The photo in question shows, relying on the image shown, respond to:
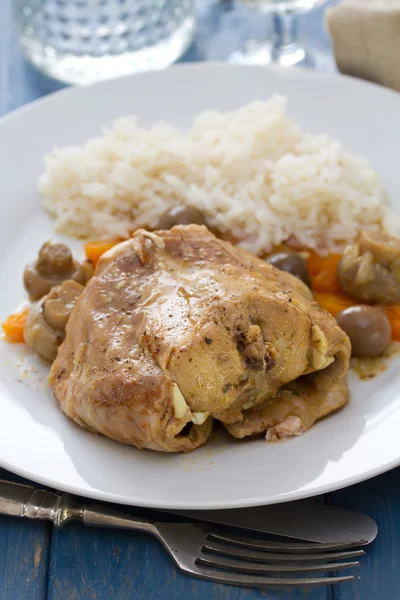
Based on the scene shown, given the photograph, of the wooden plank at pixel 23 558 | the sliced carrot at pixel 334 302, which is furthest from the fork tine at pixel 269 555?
the sliced carrot at pixel 334 302

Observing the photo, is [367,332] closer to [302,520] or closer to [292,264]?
[292,264]

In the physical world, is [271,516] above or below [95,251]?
below

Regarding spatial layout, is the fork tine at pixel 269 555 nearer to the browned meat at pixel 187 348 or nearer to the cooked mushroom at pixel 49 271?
the browned meat at pixel 187 348

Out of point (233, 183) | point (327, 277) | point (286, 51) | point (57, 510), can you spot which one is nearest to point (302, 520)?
point (57, 510)

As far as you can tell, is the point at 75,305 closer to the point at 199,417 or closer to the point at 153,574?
the point at 199,417

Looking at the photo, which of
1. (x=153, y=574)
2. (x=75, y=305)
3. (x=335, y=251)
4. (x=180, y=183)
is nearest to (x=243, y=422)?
(x=153, y=574)

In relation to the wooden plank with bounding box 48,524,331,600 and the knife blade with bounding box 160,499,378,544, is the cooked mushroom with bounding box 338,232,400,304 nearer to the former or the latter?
the knife blade with bounding box 160,499,378,544
